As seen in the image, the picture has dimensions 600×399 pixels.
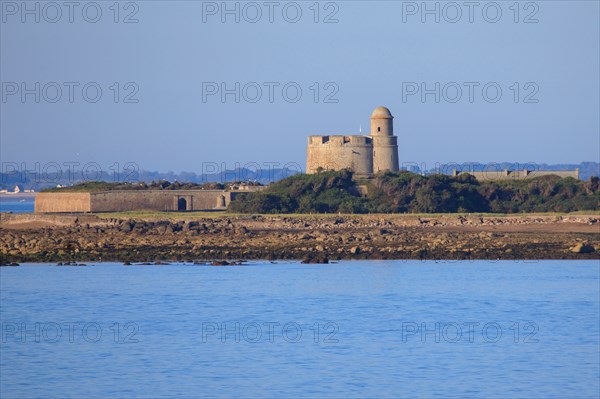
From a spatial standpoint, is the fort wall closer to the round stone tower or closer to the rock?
the round stone tower

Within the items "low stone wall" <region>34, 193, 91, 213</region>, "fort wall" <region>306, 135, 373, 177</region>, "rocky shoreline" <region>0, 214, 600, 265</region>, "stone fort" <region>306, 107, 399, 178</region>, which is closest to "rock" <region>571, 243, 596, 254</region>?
"rocky shoreline" <region>0, 214, 600, 265</region>

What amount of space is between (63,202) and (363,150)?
14.5 meters

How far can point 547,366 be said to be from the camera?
746 inches

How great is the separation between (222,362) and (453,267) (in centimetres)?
1550

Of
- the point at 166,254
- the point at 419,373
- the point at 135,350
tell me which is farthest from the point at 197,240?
the point at 419,373

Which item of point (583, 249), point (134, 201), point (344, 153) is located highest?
point (344, 153)

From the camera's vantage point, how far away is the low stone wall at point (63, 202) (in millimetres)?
52281

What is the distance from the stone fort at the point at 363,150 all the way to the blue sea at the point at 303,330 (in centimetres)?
2307

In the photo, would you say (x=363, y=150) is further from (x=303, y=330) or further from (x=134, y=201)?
(x=303, y=330)

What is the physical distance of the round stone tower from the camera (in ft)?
187

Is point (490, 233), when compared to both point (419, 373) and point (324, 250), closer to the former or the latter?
point (324, 250)

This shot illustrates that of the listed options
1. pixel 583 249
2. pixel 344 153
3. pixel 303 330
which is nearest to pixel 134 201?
pixel 344 153

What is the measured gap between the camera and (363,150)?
57.6m

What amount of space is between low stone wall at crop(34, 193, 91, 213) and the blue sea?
19.1m
